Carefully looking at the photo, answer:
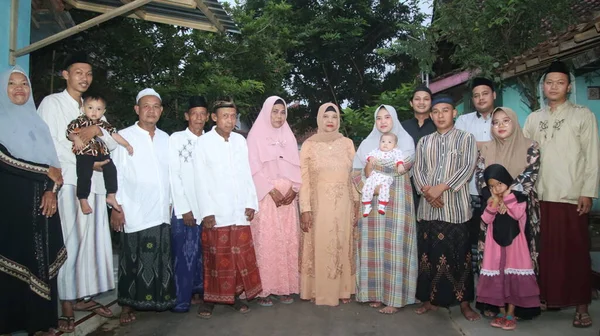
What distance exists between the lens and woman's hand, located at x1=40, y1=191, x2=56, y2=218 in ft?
10.8

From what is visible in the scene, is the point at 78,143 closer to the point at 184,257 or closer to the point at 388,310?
the point at 184,257

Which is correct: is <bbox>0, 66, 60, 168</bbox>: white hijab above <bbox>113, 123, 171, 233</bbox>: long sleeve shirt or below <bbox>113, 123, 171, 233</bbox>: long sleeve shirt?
above

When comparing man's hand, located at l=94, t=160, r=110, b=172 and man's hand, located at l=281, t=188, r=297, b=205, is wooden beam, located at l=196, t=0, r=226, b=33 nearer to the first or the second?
man's hand, located at l=94, t=160, r=110, b=172

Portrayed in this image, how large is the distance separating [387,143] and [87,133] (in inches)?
100

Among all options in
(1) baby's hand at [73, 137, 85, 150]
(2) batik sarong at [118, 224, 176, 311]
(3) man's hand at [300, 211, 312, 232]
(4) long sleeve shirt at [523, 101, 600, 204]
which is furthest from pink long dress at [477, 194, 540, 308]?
(1) baby's hand at [73, 137, 85, 150]

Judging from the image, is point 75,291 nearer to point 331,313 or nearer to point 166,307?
point 166,307

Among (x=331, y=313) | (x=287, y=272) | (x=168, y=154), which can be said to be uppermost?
(x=168, y=154)

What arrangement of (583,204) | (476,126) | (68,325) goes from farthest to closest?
(476,126) < (583,204) < (68,325)

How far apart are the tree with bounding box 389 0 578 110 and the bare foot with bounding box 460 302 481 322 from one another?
425 centimetres

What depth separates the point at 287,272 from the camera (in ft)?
14.9

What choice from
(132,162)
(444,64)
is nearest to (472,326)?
(132,162)

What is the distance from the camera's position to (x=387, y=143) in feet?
14.0

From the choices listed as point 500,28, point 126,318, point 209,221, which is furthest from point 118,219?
point 500,28

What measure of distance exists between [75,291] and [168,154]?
1.35m
